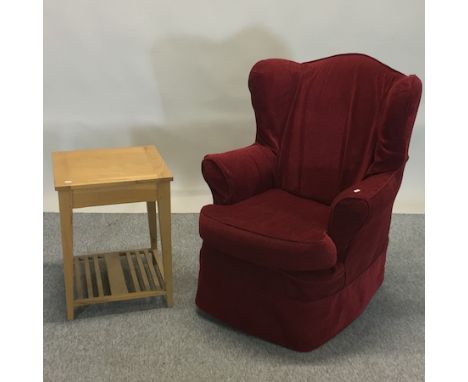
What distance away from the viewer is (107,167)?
248 centimetres

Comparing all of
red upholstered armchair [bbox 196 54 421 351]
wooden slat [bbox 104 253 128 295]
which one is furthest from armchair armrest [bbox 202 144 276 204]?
wooden slat [bbox 104 253 128 295]

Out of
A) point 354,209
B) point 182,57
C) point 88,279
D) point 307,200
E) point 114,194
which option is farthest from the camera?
point 182,57

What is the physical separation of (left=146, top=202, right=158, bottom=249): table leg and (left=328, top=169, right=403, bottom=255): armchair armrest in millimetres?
1001

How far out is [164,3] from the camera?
3.33 metres

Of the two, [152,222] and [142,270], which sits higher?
[152,222]

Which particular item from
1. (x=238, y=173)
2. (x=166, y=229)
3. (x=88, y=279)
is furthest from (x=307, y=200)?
(x=88, y=279)

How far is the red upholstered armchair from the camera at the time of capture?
7.18 feet

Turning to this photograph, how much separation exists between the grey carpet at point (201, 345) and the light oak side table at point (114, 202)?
0.08m

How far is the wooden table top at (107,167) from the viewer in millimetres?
2339

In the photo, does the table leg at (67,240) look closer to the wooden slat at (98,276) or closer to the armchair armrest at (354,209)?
the wooden slat at (98,276)

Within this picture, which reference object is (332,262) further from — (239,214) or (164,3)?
(164,3)

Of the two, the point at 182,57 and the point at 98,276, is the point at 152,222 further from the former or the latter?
the point at 182,57

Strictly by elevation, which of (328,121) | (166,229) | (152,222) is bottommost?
(152,222)

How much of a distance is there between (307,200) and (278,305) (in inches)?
21.0
